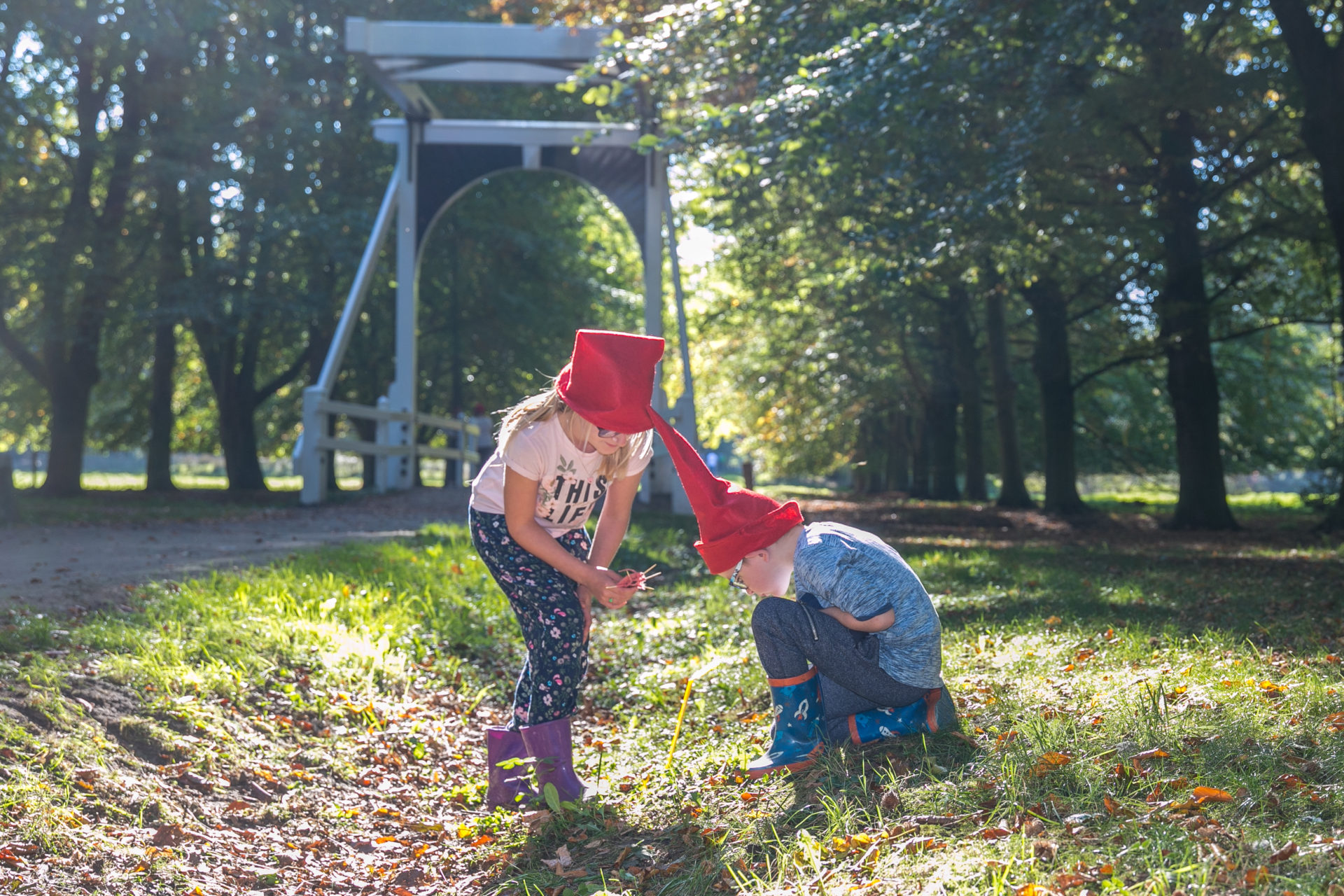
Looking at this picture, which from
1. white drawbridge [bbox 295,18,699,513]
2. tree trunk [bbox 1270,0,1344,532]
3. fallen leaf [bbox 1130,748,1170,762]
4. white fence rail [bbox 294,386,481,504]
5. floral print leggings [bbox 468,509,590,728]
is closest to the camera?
fallen leaf [bbox 1130,748,1170,762]

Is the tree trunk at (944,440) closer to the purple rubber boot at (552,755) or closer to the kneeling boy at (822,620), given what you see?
the kneeling boy at (822,620)

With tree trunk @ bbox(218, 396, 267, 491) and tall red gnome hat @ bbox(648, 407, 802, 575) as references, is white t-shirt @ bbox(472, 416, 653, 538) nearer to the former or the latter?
tall red gnome hat @ bbox(648, 407, 802, 575)

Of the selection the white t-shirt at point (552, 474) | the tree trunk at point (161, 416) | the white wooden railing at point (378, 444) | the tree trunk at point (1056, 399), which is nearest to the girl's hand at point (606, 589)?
the white t-shirt at point (552, 474)

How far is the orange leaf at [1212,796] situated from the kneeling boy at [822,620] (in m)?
0.93

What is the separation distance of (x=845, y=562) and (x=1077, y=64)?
383 inches

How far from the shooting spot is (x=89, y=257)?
57.4 ft

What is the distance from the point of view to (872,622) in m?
3.45

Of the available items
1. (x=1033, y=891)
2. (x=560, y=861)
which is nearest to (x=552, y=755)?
(x=560, y=861)

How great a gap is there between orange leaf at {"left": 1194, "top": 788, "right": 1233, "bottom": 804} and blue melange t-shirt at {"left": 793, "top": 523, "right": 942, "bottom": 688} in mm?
930

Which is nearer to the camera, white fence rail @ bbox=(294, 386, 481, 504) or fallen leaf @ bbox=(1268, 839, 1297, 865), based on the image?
fallen leaf @ bbox=(1268, 839, 1297, 865)

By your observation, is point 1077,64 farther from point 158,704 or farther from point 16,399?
point 16,399

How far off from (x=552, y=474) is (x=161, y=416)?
1788 centimetres

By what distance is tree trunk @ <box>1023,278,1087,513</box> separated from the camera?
1720 centimetres

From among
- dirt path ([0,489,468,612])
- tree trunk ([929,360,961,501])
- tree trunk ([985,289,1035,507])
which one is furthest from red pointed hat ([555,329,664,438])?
tree trunk ([929,360,961,501])
